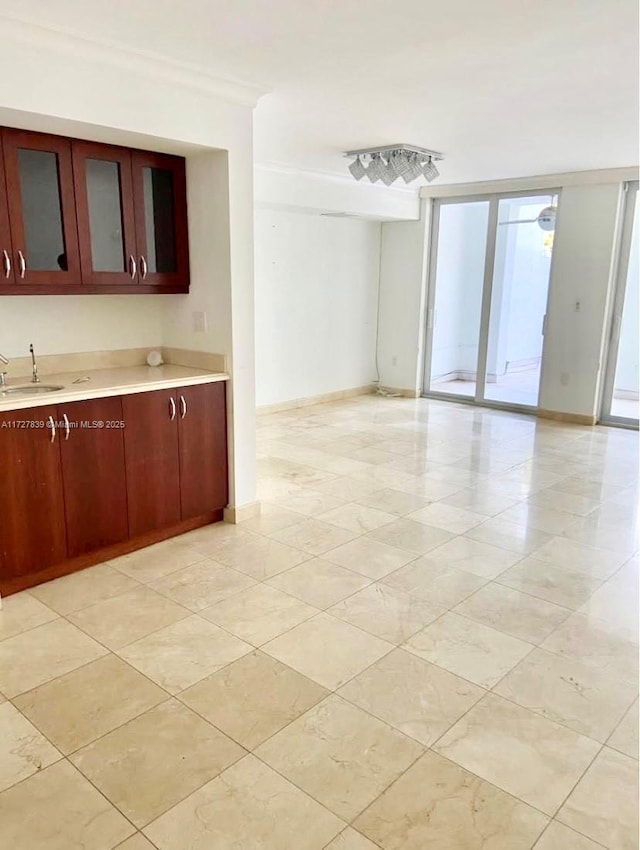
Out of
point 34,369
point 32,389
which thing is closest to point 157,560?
point 32,389

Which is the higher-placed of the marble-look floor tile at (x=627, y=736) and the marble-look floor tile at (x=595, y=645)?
the marble-look floor tile at (x=595, y=645)

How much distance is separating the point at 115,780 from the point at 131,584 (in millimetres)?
1276

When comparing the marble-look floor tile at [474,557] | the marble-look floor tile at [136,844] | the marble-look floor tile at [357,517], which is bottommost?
the marble-look floor tile at [136,844]

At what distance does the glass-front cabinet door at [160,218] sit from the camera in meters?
3.40

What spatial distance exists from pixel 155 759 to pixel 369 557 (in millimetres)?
1680

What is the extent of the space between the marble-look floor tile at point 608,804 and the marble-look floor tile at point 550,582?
40.0 inches

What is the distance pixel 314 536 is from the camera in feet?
12.1

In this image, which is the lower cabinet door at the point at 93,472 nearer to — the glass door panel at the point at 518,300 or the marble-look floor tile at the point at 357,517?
the marble-look floor tile at the point at 357,517

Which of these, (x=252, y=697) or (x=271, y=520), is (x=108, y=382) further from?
(x=252, y=697)

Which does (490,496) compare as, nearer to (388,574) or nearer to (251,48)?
(388,574)

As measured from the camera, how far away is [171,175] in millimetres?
3533

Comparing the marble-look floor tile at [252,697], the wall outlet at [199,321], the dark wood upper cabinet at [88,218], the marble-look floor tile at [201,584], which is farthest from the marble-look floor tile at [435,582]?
the dark wood upper cabinet at [88,218]

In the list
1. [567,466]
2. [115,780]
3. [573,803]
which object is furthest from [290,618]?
[567,466]

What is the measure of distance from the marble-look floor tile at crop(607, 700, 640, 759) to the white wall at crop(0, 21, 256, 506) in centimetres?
238
